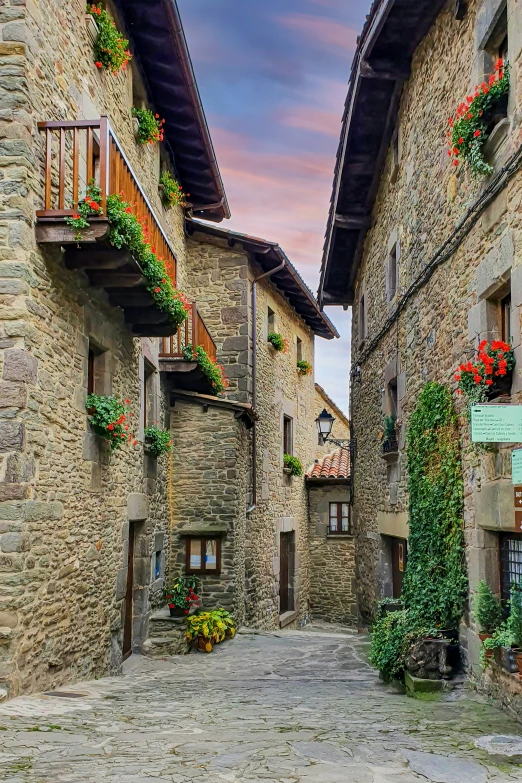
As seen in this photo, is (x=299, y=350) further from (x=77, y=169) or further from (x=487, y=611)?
(x=487, y=611)

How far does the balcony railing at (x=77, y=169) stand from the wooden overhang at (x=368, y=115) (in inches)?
141

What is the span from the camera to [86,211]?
6.32 meters

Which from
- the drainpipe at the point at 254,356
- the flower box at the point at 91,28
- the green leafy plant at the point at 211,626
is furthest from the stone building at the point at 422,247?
the flower box at the point at 91,28

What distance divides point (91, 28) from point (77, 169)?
249cm

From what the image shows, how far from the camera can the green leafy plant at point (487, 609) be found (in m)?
6.33

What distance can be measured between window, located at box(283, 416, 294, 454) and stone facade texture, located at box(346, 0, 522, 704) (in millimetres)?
4955

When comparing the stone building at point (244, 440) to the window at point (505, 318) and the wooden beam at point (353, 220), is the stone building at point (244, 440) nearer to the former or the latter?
the wooden beam at point (353, 220)

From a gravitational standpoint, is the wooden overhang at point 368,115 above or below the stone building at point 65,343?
above

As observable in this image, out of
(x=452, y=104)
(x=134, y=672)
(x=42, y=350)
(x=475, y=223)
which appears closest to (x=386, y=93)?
(x=452, y=104)

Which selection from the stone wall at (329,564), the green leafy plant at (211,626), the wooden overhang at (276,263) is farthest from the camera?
the stone wall at (329,564)

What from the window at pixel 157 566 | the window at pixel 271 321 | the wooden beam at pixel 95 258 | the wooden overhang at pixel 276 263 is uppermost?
the wooden overhang at pixel 276 263

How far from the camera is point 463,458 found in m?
7.24

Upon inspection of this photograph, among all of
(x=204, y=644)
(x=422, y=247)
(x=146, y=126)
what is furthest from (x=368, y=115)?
(x=204, y=644)

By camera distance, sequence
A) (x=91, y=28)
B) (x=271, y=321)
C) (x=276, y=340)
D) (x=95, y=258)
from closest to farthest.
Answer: (x=95, y=258) → (x=91, y=28) → (x=276, y=340) → (x=271, y=321)
